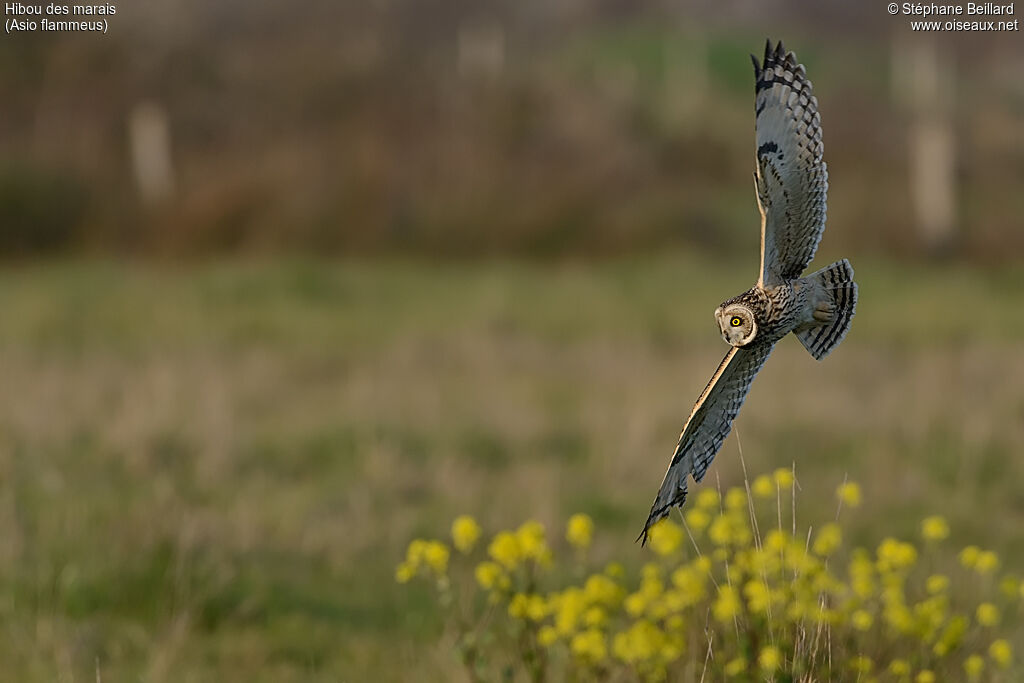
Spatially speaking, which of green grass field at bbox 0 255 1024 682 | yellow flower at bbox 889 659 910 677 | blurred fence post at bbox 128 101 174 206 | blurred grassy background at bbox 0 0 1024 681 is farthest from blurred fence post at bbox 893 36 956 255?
yellow flower at bbox 889 659 910 677

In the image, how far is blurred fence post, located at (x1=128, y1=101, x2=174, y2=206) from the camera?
2008cm

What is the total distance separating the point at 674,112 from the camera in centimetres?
2675

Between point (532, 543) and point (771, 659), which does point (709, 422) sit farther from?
point (532, 543)

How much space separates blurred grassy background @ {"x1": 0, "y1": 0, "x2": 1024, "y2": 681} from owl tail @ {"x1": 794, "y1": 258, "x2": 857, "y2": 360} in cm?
263

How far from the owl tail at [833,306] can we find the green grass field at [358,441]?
2746 millimetres

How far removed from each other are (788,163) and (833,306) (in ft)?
0.67

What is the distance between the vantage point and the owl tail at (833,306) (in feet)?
5.51

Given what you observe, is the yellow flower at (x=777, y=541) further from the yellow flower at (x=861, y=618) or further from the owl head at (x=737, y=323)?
the owl head at (x=737, y=323)

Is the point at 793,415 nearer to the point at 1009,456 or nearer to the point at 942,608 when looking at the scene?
the point at 1009,456

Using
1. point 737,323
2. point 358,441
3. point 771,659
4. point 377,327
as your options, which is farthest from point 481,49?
point 737,323

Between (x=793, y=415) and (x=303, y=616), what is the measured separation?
15.7 feet

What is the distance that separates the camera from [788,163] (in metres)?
1.71

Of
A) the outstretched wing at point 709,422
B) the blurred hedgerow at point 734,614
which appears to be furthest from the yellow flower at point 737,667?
the outstretched wing at point 709,422

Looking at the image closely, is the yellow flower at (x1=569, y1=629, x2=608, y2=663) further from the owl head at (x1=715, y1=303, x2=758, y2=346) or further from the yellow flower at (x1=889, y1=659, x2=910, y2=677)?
the owl head at (x1=715, y1=303, x2=758, y2=346)
